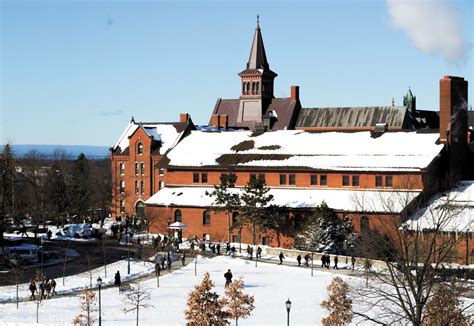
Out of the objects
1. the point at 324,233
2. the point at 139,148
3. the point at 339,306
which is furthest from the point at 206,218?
the point at 339,306

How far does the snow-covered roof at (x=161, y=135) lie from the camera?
305ft

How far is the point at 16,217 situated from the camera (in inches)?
3061

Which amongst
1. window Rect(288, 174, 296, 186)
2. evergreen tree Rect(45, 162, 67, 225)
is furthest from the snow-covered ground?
evergreen tree Rect(45, 162, 67, 225)

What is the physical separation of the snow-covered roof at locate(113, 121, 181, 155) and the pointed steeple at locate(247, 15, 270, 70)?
104 feet

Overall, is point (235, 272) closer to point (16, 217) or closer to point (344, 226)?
point (344, 226)

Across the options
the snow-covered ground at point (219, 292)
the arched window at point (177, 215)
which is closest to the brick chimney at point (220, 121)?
the arched window at point (177, 215)

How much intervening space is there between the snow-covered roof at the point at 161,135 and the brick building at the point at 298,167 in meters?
0.13

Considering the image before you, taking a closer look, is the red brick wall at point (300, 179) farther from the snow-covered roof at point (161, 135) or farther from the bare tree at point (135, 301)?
the bare tree at point (135, 301)

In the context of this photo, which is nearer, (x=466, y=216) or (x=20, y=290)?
(x=20, y=290)

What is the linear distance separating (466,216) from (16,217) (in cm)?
3942

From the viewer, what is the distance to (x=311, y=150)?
7869 centimetres

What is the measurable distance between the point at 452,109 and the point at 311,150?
13025mm

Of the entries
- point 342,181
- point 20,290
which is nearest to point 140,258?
point 20,290

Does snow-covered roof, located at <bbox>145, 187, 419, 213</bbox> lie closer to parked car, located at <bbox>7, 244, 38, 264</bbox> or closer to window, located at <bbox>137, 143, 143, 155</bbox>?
window, located at <bbox>137, 143, 143, 155</bbox>
